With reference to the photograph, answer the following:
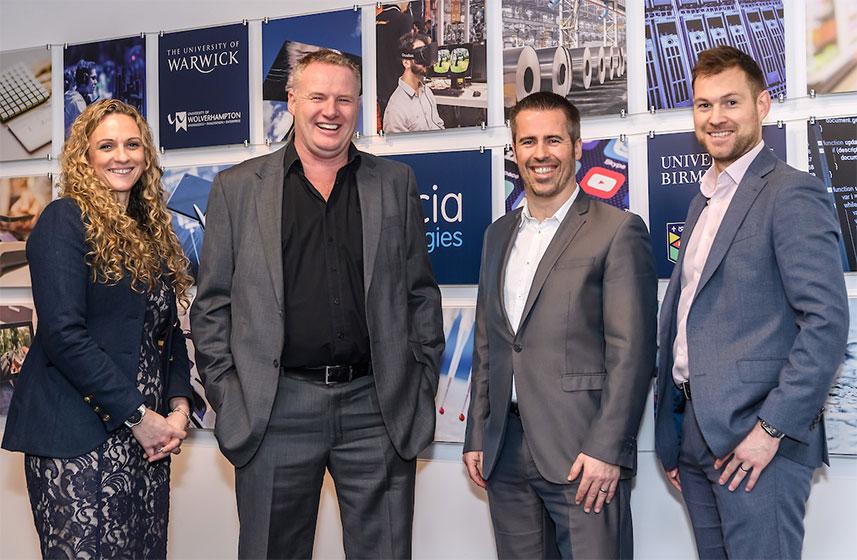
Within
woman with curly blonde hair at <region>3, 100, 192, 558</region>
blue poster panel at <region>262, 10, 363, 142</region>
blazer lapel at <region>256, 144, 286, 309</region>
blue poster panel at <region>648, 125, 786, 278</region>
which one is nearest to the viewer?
woman with curly blonde hair at <region>3, 100, 192, 558</region>

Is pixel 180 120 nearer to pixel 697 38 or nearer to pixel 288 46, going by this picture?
pixel 288 46

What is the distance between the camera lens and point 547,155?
2279mm

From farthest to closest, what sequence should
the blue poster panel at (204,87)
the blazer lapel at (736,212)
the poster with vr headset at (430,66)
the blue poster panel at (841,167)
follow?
the blue poster panel at (204,87), the poster with vr headset at (430,66), the blue poster panel at (841,167), the blazer lapel at (736,212)

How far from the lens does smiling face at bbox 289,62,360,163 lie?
2.31 metres

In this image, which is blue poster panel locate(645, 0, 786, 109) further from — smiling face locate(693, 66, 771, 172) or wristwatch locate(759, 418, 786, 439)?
wristwatch locate(759, 418, 786, 439)

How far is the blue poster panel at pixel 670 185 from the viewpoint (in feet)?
9.05

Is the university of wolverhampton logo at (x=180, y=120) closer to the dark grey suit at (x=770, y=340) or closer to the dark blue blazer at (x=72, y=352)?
the dark blue blazer at (x=72, y=352)

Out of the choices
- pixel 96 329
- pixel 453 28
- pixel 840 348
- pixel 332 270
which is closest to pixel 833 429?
pixel 840 348

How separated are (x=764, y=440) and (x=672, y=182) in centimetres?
111

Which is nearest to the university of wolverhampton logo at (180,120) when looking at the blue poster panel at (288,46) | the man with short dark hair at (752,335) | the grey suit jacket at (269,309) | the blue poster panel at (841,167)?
the blue poster panel at (288,46)

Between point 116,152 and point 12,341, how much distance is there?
5.51ft

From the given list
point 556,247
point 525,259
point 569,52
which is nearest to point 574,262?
point 556,247

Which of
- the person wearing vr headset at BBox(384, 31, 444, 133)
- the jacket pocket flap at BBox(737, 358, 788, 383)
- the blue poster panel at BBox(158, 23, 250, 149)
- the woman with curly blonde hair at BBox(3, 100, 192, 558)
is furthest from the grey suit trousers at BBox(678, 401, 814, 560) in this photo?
the blue poster panel at BBox(158, 23, 250, 149)

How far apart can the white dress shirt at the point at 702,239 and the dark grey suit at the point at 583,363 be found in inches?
2.8
